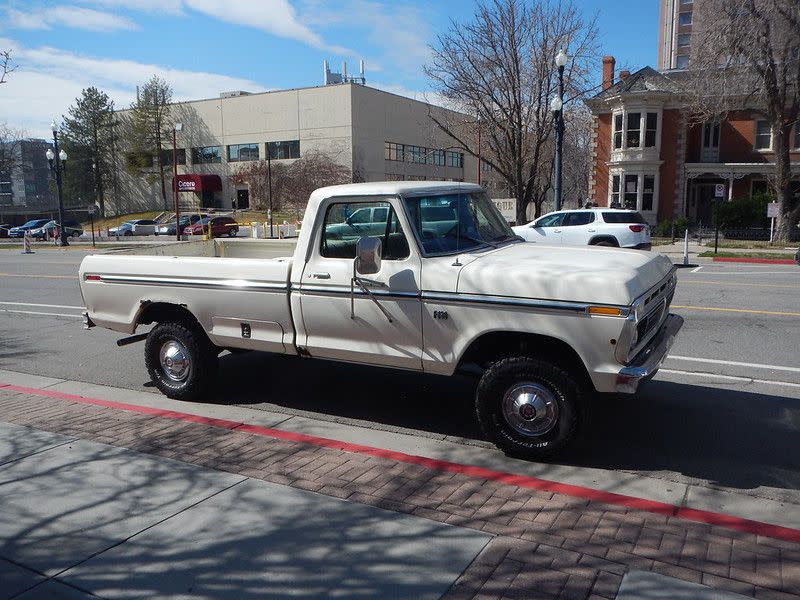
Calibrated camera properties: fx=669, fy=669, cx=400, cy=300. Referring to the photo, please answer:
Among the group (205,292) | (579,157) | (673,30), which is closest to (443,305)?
(205,292)

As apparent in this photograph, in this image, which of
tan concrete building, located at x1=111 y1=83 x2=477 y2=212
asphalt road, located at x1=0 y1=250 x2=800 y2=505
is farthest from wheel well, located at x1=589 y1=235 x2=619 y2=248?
tan concrete building, located at x1=111 y1=83 x2=477 y2=212

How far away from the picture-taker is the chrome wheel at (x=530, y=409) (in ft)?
15.7

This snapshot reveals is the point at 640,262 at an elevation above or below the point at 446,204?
below

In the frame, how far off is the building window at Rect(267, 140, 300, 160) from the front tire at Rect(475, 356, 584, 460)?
212 ft

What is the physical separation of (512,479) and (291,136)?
65.8 m

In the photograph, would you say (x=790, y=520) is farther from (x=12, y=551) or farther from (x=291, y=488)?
(x=12, y=551)

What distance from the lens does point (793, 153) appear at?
35.0 metres

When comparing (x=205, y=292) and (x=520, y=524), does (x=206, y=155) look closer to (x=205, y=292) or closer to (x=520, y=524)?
(x=205, y=292)

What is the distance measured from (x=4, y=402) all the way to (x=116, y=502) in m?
3.23

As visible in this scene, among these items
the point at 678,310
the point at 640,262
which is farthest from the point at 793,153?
the point at 640,262

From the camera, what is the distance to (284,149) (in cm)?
6762

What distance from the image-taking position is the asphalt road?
16.4 feet

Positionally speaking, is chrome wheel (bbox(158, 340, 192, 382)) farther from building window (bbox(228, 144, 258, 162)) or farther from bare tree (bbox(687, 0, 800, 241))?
building window (bbox(228, 144, 258, 162))

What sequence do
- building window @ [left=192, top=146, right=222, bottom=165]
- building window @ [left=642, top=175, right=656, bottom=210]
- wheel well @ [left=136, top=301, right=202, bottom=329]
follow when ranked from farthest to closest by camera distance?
building window @ [left=192, top=146, right=222, bottom=165] → building window @ [left=642, top=175, right=656, bottom=210] → wheel well @ [left=136, top=301, right=202, bottom=329]
